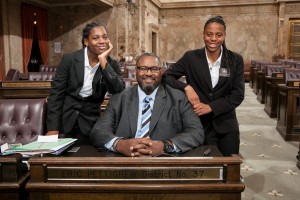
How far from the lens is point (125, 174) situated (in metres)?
1.46

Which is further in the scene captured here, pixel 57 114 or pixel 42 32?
pixel 42 32

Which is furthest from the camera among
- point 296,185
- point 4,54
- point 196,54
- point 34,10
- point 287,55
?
point 287,55

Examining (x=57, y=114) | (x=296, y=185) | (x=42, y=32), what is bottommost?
(x=296, y=185)

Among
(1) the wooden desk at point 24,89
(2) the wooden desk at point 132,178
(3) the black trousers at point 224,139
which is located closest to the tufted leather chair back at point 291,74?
(3) the black trousers at point 224,139

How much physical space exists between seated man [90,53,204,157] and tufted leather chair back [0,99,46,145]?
719 millimetres

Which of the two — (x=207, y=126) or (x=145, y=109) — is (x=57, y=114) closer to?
(x=145, y=109)

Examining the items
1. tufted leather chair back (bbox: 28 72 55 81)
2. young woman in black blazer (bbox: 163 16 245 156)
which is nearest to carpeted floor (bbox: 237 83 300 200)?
young woman in black blazer (bbox: 163 16 245 156)

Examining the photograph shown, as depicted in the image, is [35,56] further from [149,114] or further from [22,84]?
[149,114]

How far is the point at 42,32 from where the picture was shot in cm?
1237

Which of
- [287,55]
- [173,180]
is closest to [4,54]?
[173,180]

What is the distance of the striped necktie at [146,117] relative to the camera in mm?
2090

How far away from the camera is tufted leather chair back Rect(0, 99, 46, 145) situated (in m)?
2.58

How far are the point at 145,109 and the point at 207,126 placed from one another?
51 centimetres

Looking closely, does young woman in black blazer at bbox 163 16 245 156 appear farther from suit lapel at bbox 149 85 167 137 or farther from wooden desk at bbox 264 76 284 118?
wooden desk at bbox 264 76 284 118
